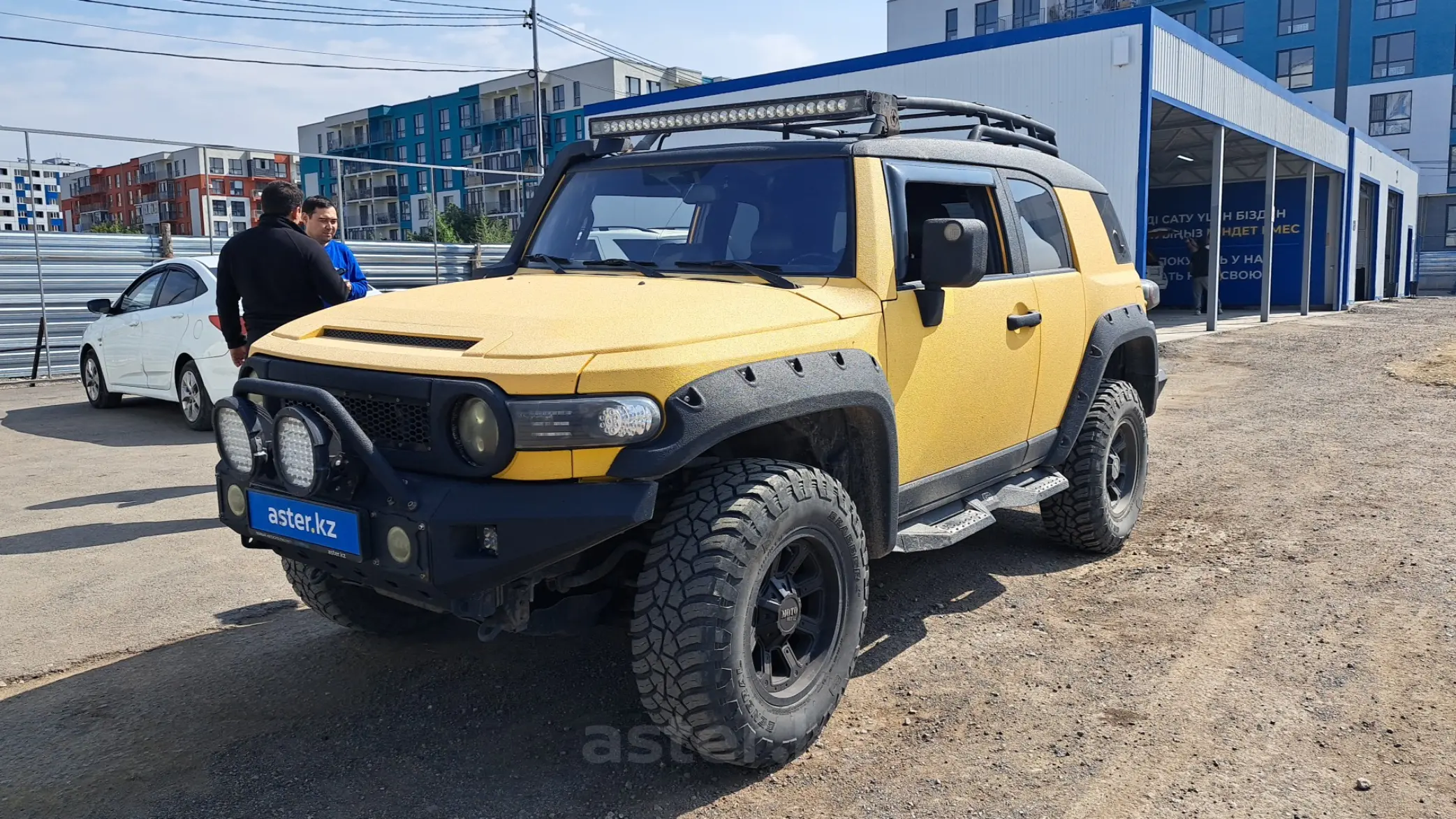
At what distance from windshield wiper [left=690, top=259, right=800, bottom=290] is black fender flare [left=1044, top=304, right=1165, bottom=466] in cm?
203

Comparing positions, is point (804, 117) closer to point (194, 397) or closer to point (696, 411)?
point (696, 411)

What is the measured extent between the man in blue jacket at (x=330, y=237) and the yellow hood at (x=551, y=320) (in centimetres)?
274

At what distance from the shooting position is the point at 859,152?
12.4ft

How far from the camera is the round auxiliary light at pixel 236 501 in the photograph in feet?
10.5

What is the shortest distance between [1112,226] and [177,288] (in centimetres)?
791

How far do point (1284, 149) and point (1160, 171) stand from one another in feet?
18.7

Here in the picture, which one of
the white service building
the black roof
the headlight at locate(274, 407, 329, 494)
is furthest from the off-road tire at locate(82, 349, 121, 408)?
the headlight at locate(274, 407, 329, 494)

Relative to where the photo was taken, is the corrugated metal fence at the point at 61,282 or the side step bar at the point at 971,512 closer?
the side step bar at the point at 971,512

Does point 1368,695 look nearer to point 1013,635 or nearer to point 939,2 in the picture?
point 1013,635

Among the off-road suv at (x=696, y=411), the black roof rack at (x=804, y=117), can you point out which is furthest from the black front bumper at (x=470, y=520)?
the black roof rack at (x=804, y=117)

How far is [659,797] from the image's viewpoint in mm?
2971

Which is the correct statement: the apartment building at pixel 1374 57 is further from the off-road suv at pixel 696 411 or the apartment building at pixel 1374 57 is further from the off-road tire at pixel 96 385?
the off-road suv at pixel 696 411

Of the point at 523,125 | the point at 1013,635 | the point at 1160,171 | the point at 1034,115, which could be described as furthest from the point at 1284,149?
the point at 523,125

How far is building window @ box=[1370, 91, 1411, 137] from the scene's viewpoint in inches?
2141
